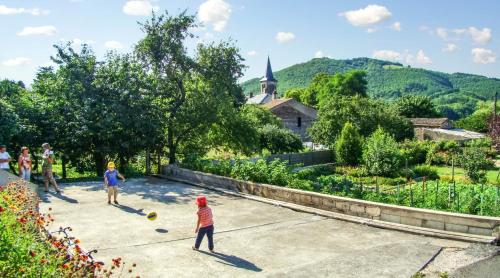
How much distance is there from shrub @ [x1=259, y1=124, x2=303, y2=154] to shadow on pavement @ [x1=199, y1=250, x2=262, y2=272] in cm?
2270

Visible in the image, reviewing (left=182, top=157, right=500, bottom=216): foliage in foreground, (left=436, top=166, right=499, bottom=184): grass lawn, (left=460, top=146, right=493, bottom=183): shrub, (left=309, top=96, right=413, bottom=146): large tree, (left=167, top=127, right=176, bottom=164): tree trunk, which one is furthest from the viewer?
(left=309, top=96, right=413, bottom=146): large tree

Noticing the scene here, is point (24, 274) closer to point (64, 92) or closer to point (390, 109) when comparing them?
point (64, 92)

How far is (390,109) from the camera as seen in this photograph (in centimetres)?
4038

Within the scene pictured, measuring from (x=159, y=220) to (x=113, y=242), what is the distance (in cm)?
195

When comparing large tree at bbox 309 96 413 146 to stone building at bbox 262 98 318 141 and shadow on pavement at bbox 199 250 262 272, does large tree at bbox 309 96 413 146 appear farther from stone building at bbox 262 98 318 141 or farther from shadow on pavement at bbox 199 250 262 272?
shadow on pavement at bbox 199 250 262 272

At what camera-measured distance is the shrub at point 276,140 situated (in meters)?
31.0

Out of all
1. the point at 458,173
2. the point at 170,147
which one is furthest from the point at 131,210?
the point at 458,173

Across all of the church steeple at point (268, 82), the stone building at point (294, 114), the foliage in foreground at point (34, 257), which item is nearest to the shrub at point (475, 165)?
the foliage in foreground at point (34, 257)

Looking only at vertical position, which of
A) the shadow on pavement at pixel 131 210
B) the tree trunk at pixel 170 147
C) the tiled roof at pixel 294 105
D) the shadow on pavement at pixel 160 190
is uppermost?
the tiled roof at pixel 294 105

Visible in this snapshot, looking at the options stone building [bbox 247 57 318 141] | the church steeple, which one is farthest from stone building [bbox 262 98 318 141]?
the church steeple

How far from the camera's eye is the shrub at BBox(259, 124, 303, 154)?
31031mm

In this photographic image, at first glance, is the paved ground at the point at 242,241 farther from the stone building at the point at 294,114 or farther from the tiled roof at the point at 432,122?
the tiled roof at the point at 432,122

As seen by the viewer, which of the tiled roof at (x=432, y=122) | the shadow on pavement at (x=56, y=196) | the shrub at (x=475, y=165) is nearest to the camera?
the shadow on pavement at (x=56, y=196)

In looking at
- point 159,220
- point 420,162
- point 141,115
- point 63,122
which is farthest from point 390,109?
point 159,220
